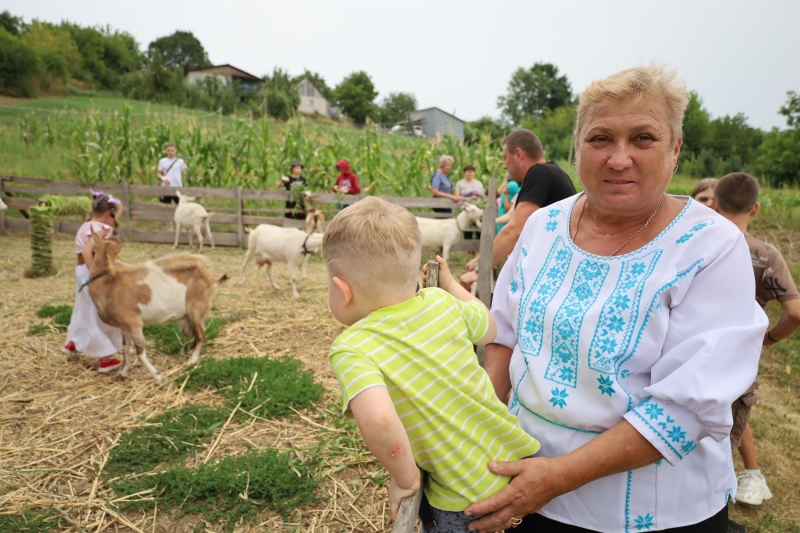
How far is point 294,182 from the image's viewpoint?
42.3ft

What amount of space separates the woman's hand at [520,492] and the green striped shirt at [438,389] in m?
0.03

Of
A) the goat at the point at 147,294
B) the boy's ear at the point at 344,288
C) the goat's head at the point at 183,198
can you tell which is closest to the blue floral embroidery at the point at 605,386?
the boy's ear at the point at 344,288

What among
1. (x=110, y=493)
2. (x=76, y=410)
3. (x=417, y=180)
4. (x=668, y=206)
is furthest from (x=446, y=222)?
(x=668, y=206)

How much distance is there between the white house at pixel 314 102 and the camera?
76500 mm

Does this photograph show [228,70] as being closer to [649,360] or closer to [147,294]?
[147,294]

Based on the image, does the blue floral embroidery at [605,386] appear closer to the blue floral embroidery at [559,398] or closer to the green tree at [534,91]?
the blue floral embroidery at [559,398]

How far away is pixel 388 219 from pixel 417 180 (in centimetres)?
1330

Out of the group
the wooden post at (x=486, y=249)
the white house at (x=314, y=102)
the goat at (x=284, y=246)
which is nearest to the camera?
the wooden post at (x=486, y=249)

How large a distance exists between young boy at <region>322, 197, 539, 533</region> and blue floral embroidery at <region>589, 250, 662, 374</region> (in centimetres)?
33

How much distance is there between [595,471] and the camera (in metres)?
1.34

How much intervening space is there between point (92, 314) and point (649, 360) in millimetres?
5627

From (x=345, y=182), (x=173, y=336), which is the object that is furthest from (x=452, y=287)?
(x=345, y=182)

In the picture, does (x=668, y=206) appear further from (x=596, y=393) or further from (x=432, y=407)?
(x=432, y=407)

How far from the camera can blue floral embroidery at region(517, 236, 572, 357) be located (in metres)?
1.50
